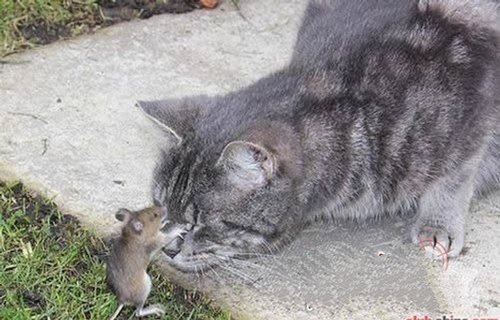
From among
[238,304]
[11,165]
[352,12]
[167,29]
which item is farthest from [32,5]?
[238,304]

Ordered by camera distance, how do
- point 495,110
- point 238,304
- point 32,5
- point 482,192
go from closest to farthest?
point 238,304, point 495,110, point 482,192, point 32,5

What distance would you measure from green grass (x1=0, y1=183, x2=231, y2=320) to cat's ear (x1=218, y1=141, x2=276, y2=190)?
1.52 ft

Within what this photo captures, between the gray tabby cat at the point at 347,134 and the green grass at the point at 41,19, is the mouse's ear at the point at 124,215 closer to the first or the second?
the gray tabby cat at the point at 347,134

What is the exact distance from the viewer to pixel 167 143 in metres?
3.57

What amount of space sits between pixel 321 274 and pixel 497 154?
2.81ft

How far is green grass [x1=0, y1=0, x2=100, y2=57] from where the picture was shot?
4.52 m

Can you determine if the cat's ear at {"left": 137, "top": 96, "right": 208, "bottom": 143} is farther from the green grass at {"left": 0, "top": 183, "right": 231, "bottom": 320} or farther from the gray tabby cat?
the green grass at {"left": 0, "top": 183, "right": 231, "bottom": 320}

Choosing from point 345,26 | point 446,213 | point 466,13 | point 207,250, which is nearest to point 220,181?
point 207,250

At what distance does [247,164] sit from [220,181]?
0.13m

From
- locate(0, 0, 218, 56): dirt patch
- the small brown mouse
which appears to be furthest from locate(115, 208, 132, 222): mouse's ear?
locate(0, 0, 218, 56): dirt patch

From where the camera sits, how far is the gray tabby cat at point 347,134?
11.0ft

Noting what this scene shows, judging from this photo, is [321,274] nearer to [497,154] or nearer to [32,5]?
[497,154]

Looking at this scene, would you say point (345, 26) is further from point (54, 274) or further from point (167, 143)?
point (54, 274)

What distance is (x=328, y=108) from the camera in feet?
11.6
